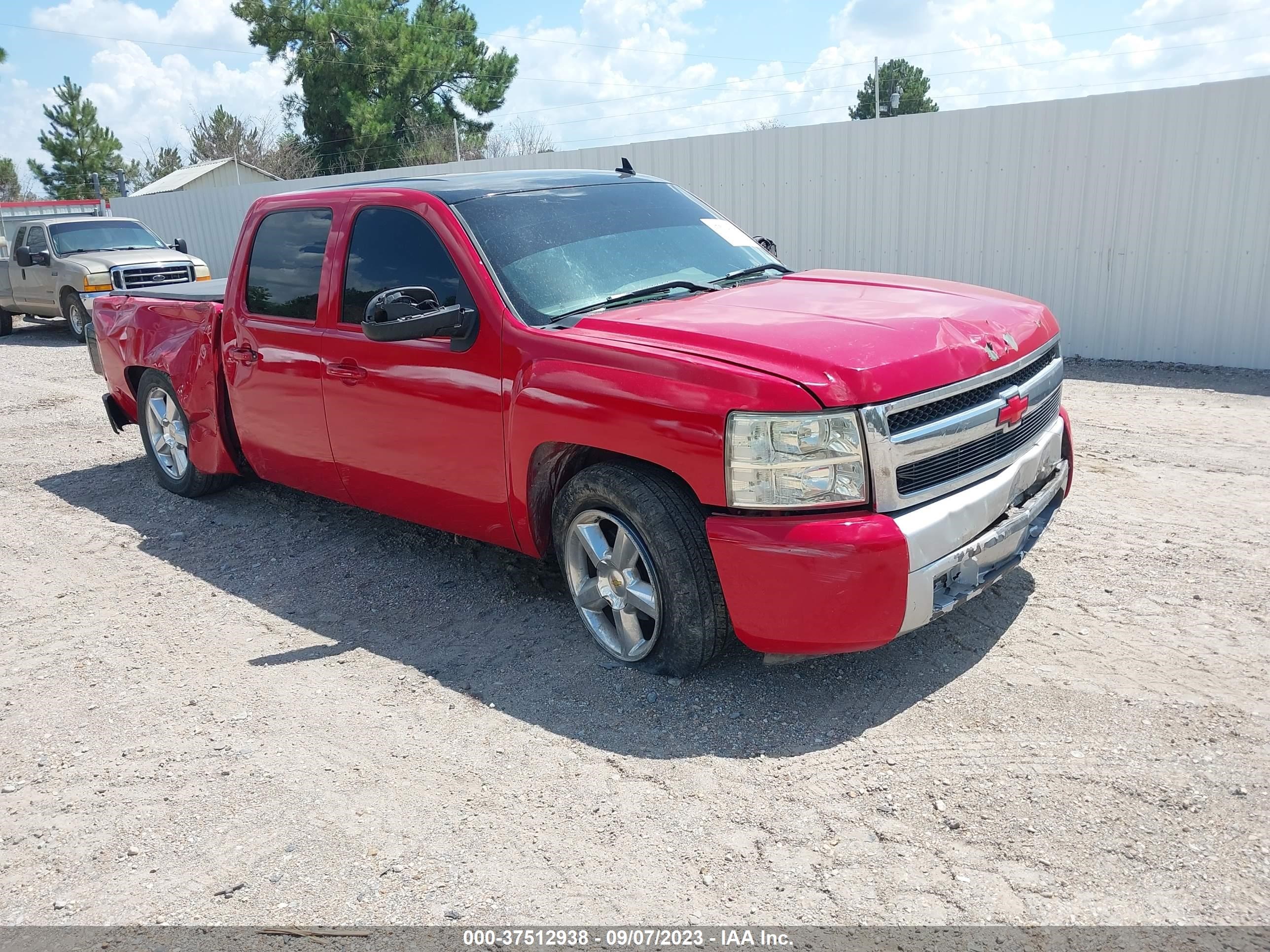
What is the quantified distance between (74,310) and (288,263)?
1217cm

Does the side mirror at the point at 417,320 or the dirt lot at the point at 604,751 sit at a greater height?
the side mirror at the point at 417,320

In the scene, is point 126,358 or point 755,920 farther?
point 126,358

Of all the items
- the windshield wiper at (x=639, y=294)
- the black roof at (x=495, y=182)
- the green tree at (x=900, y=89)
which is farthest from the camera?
the green tree at (x=900, y=89)

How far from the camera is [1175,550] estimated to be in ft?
16.1

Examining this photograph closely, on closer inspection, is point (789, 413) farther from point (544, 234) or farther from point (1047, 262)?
point (1047, 262)

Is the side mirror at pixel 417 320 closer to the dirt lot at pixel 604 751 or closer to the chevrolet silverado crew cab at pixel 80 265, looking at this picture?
the dirt lot at pixel 604 751

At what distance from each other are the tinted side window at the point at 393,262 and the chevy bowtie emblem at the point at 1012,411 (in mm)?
2169

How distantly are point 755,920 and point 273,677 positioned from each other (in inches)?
96.0

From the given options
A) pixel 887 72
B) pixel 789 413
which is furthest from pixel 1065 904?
pixel 887 72

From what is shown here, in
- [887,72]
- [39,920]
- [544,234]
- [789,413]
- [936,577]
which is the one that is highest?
[887,72]

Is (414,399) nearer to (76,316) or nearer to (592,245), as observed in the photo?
(592,245)

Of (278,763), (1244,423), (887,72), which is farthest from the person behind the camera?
(887,72)

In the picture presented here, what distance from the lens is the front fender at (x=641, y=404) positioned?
3.36 metres

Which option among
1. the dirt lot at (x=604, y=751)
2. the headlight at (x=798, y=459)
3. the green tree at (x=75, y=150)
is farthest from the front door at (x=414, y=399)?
the green tree at (x=75, y=150)
